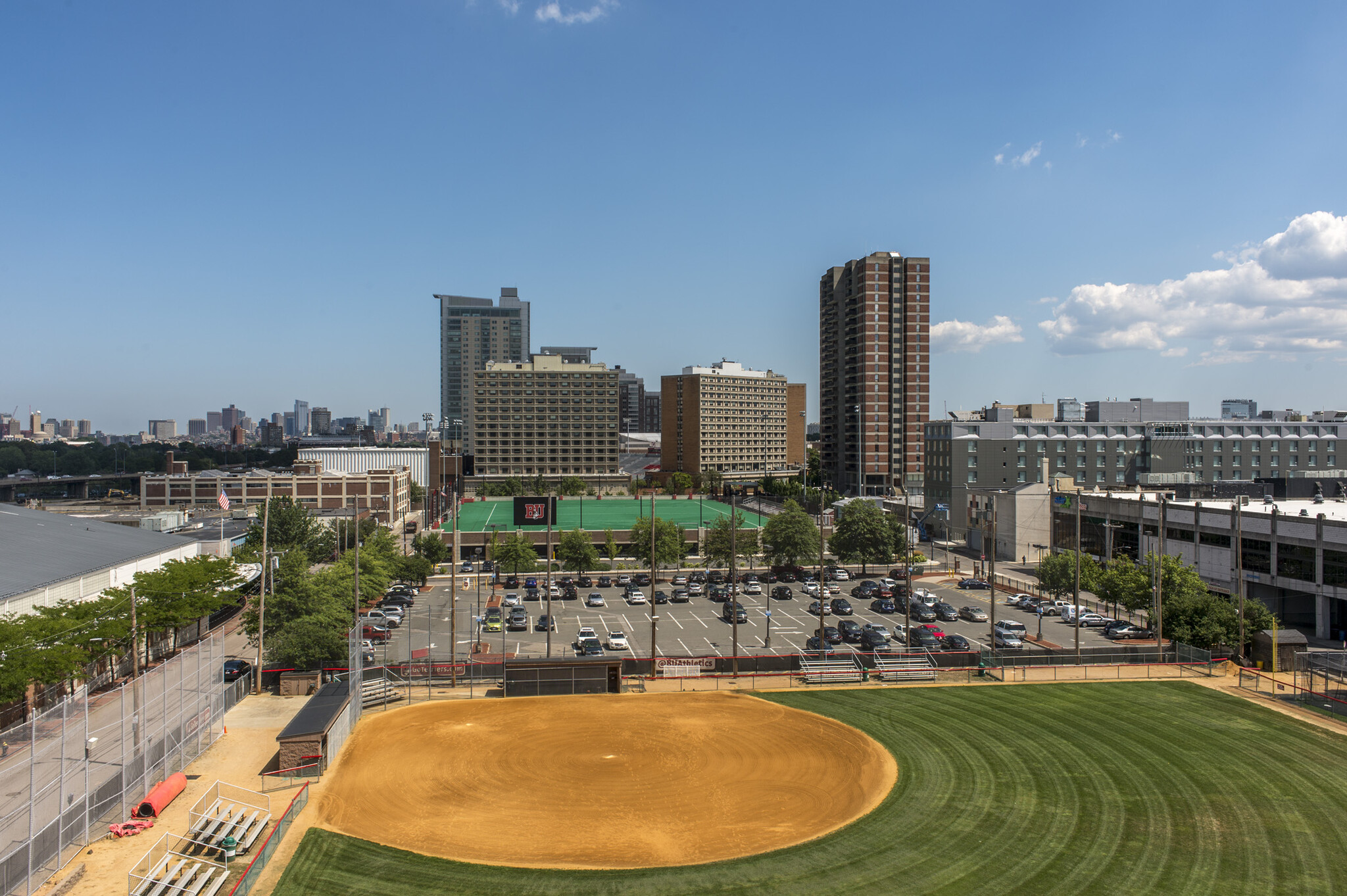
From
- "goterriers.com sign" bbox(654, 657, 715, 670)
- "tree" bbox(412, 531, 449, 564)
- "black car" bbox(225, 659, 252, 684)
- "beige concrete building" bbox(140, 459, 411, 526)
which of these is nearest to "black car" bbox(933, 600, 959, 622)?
"goterriers.com sign" bbox(654, 657, 715, 670)

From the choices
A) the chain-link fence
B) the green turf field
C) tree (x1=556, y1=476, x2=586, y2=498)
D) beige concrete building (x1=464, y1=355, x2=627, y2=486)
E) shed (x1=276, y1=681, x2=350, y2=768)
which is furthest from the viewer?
beige concrete building (x1=464, y1=355, x2=627, y2=486)

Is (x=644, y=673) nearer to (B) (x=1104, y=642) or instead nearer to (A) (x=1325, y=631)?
(B) (x=1104, y=642)

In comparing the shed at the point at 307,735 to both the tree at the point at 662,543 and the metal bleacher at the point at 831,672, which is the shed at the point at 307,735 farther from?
the tree at the point at 662,543

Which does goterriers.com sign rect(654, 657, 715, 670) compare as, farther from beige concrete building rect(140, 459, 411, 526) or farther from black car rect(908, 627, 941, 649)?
beige concrete building rect(140, 459, 411, 526)

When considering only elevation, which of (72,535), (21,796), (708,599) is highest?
(72,535)

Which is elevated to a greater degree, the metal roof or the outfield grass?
the metal roof

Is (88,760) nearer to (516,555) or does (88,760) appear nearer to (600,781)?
(600,781)

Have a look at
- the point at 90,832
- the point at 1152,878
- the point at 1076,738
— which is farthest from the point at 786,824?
the point at 90,832
